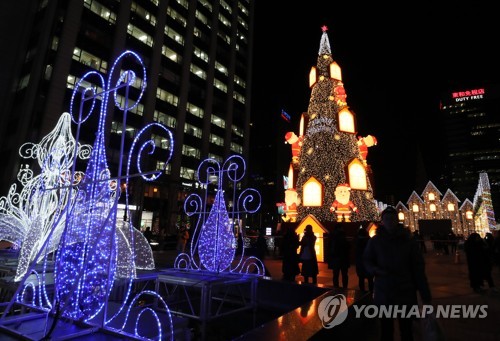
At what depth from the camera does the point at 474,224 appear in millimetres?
34531

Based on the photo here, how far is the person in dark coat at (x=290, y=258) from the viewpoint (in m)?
Result: 8.73

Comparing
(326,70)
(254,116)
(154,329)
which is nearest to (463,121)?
(254,116)

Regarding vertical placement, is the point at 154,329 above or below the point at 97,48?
below

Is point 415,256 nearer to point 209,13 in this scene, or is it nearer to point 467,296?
point 467,296

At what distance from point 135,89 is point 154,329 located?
34.4 metres

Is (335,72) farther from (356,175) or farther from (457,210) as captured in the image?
(457,210)

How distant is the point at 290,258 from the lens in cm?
880

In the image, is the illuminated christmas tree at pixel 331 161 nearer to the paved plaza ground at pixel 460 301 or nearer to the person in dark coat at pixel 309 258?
the paved plaza ground at pixel 460 301

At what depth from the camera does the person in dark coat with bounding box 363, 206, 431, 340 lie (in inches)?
124

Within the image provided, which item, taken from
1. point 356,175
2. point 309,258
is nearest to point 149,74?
point 356,175

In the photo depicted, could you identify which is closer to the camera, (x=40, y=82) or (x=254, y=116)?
(x=40, y=82)

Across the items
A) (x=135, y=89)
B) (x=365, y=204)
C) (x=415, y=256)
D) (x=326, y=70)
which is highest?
(x=135, y=89)

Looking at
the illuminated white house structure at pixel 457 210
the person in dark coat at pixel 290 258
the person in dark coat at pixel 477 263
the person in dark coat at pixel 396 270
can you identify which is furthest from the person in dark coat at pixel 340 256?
the illuminated white house structure at pixel 457 210

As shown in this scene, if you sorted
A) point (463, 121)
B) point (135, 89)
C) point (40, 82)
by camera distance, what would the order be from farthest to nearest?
point (463, 121)
point (135, 89)
point (40, 82)
